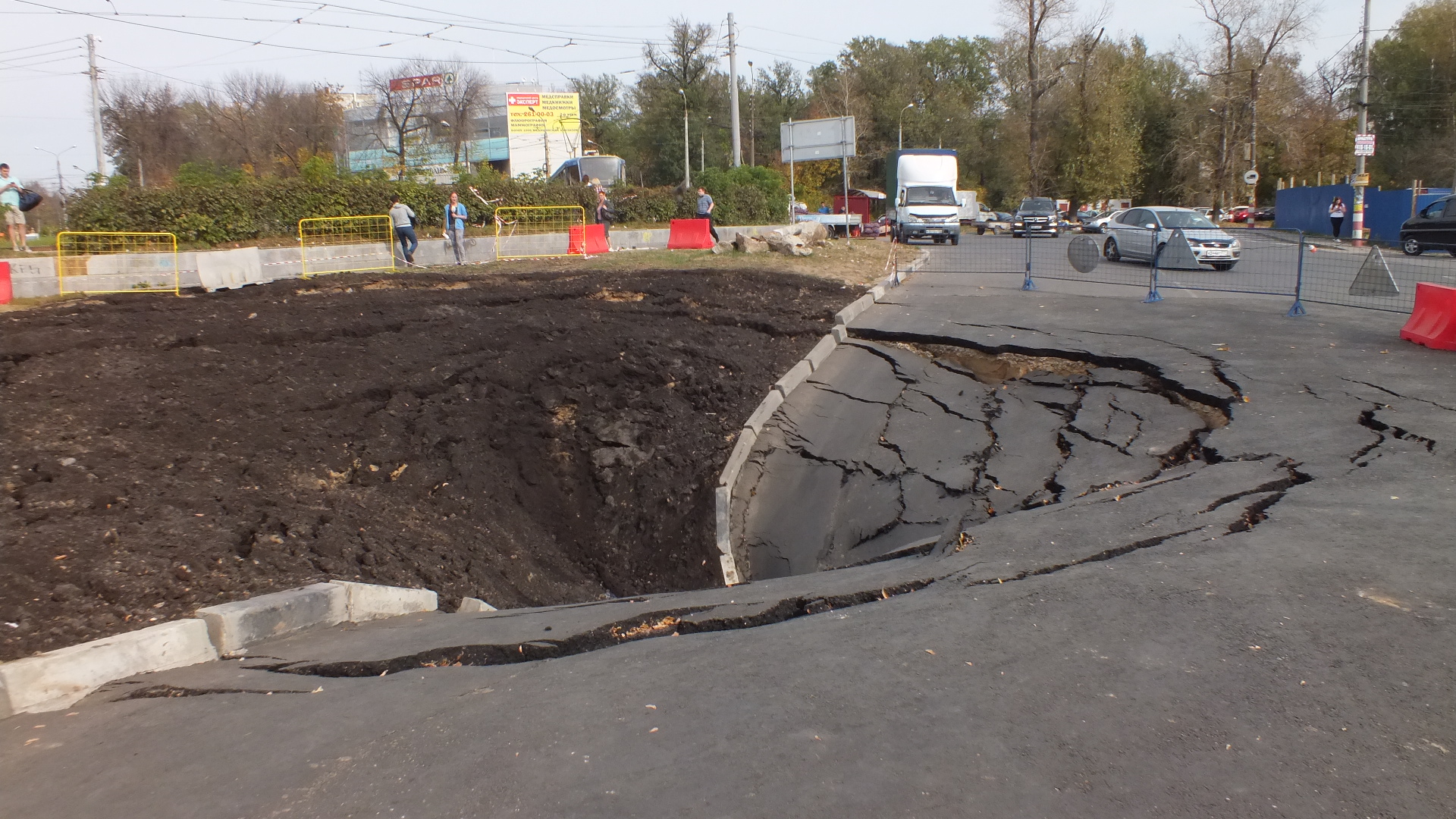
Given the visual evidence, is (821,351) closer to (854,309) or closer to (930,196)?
(854,309)

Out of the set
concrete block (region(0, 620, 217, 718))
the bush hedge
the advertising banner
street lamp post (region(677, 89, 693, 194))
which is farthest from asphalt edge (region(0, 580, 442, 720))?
the advertising banner

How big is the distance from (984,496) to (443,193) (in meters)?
23.7

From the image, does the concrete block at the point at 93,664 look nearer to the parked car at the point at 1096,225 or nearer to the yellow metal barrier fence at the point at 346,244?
the yellow metal barrier fence at the point at 346,244

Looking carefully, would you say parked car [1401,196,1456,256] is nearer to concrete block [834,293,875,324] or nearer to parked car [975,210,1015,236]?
parked car [975,210,1015,236]

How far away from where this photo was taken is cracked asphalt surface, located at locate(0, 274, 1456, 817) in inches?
119

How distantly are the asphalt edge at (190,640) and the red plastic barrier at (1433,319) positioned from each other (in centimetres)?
1045

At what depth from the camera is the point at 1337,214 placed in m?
32.8

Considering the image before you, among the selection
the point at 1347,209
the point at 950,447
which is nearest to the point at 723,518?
the point at 950,447

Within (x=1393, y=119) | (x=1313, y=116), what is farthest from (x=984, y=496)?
(x=1393, y=119)

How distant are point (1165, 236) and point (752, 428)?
52.2 feet

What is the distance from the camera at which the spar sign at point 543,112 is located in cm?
6297

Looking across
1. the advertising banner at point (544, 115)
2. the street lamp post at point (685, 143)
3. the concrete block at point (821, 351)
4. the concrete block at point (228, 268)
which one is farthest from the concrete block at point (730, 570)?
the advertising banner at point (544, 115)

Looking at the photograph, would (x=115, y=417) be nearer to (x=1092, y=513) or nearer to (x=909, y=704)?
(x=909, y=704)

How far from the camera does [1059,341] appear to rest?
37.2 ft
